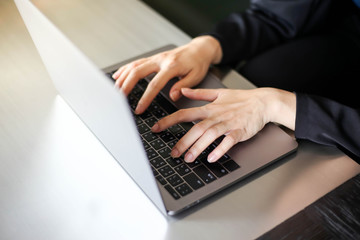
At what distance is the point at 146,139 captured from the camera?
74cm

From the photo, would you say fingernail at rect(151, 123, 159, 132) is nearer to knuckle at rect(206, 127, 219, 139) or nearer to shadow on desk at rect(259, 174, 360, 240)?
knuckle at rect(206, 127, 219, 139)

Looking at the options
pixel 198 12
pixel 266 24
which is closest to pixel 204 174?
pixel 266 24

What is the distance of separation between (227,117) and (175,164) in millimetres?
166

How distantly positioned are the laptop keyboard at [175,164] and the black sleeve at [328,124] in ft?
0.58

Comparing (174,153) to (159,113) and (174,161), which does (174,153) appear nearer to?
(174,161)

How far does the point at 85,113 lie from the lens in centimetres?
73

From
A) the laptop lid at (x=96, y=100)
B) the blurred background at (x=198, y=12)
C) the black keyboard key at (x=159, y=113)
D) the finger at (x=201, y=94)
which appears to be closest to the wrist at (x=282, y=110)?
the finger at (x=201, y=94)

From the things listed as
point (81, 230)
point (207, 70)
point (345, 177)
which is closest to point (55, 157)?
point (81, 230)

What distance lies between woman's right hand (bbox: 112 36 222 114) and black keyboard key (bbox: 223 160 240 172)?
8.3 inches

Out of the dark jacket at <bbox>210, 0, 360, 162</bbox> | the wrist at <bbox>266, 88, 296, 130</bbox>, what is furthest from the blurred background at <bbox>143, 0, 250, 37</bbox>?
the wrist at <bbox>266, 88, 296, 130</bbox>

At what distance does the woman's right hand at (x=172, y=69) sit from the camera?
0.84 m

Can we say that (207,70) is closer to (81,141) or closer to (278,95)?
(278,95)

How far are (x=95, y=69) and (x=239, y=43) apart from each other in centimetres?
67

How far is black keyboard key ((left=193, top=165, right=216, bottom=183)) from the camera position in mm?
668
